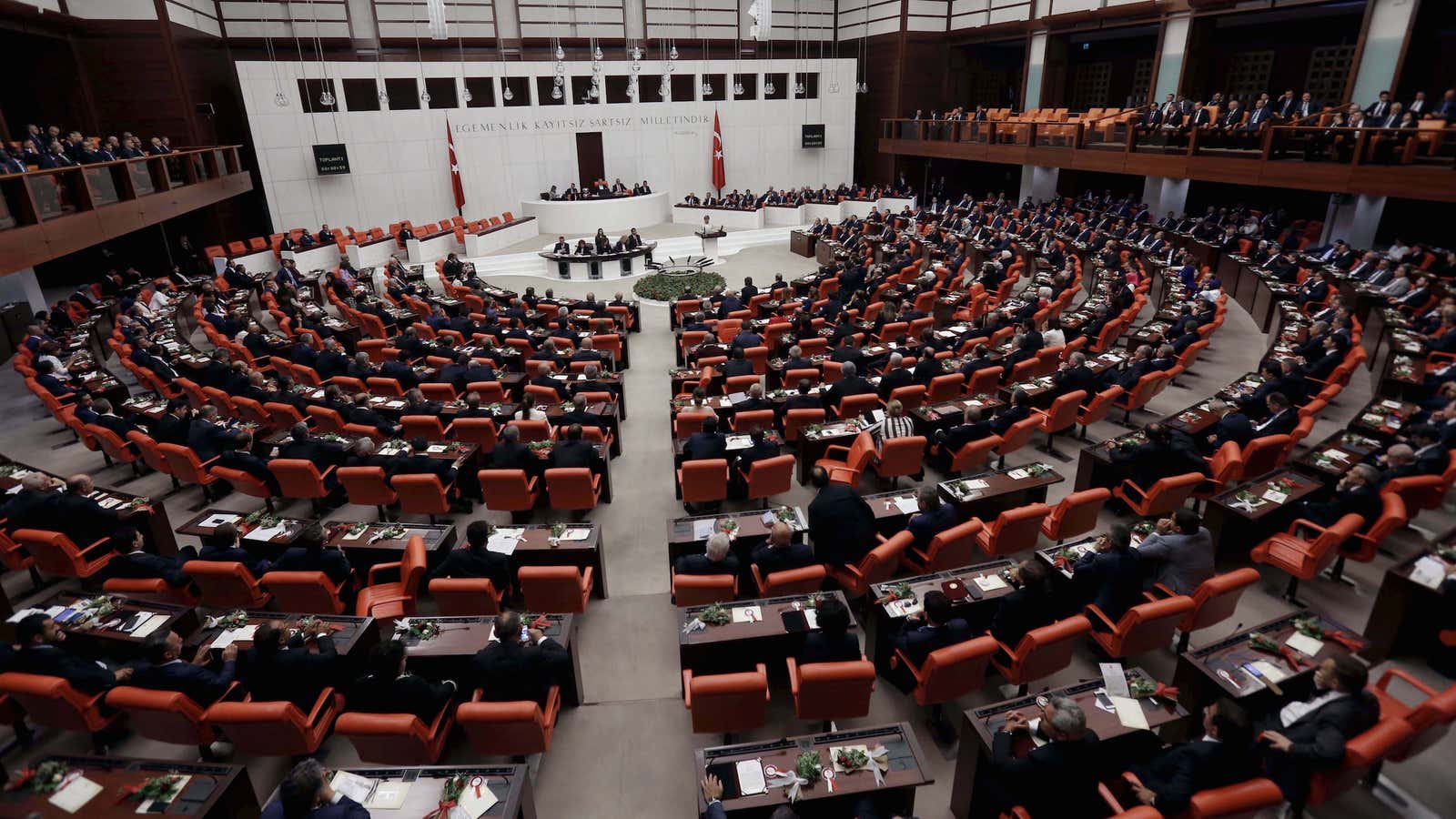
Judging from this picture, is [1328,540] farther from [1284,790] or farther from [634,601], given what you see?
[634,601]

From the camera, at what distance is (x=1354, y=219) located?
652 inches

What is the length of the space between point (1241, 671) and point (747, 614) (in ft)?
11.3

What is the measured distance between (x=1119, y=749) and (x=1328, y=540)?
139 inches

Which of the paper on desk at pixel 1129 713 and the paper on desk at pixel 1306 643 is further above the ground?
the paper on desk at pixel 1306 643

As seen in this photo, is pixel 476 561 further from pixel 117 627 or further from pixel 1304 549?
pixel 1304 549

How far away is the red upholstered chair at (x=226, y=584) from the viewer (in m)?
6.30

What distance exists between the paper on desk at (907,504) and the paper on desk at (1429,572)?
3.80 metres

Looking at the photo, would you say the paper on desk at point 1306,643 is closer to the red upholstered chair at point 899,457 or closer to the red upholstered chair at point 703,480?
the red upholstered chair at point 899,457

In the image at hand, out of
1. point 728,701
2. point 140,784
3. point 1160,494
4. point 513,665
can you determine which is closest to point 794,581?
point 728,701

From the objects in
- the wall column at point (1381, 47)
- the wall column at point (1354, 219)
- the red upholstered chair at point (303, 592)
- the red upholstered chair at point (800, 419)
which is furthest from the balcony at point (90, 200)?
the wall column at point (1381, 47)

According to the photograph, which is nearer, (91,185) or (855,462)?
(855,462)

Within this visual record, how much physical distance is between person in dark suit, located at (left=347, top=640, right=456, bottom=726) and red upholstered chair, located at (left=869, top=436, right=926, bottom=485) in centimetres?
538

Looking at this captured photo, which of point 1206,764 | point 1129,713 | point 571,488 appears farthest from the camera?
point 571,488

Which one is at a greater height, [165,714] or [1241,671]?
[1241,671]
